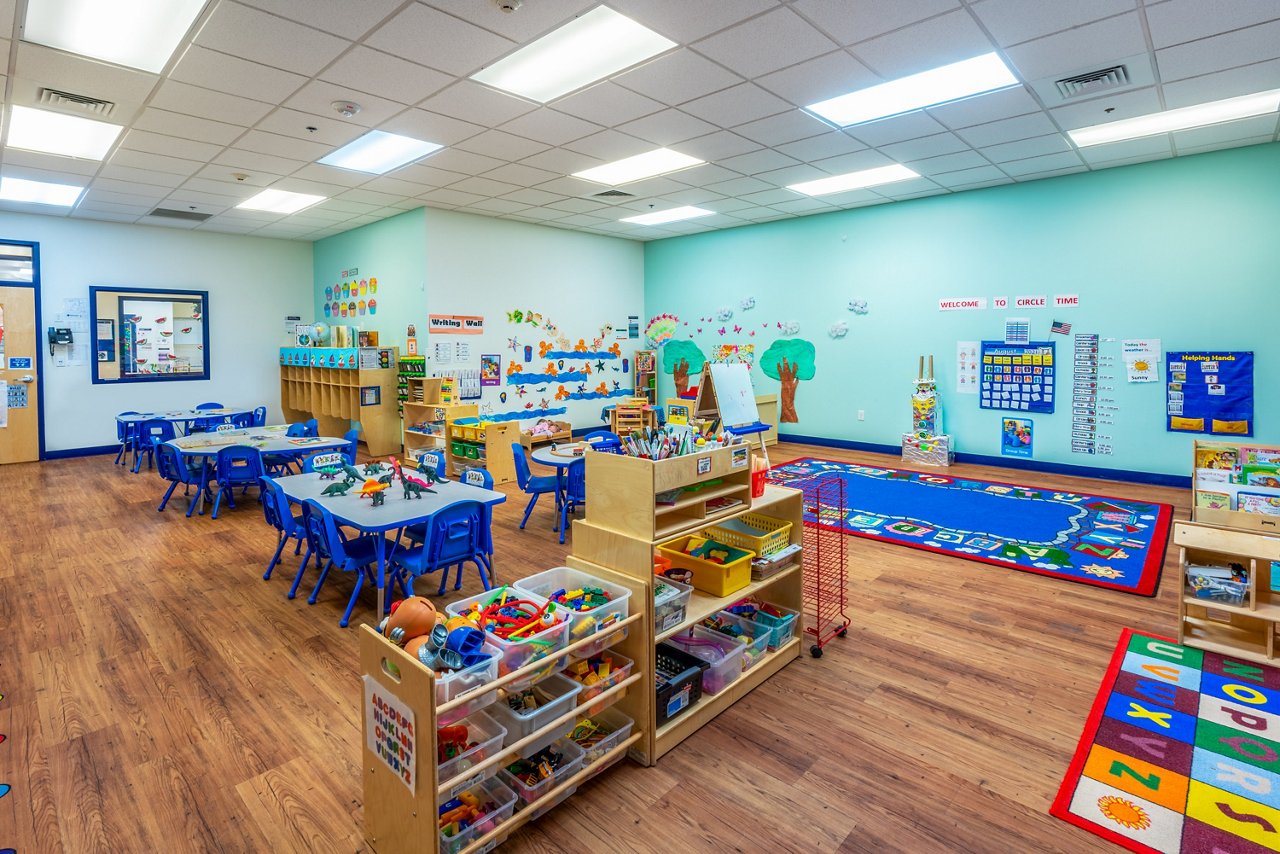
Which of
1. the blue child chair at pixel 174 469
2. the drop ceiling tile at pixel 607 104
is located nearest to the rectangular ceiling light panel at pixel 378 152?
the drop ceiling tile at pixel 607 104

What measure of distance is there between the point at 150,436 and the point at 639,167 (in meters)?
6.08

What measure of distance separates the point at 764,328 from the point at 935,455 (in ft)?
9.99

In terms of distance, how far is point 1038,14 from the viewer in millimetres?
3482

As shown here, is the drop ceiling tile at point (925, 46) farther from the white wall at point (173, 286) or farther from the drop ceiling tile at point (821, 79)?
the white wall at point (173, 286)

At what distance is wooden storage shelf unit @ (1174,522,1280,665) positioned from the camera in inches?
117

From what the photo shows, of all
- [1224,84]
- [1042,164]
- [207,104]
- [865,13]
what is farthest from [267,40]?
[1042,164]

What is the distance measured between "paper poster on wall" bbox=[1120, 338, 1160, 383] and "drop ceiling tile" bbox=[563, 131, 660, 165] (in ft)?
16.1

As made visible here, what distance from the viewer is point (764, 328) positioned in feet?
31.0

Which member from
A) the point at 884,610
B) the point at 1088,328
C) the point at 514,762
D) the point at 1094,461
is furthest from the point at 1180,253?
the point at 514,762

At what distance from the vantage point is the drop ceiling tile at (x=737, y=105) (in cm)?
450

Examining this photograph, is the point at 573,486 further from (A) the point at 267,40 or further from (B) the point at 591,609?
(A) the point at 267,40

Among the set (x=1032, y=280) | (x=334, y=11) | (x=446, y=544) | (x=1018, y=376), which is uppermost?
(x=334, y=11)

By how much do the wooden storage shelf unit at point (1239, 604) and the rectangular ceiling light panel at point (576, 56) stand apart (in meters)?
3.84

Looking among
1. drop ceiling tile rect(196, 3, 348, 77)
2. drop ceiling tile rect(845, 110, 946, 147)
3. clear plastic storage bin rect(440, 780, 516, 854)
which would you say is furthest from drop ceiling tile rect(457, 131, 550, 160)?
clear plastic storage bin rect(440, 780, 516, 854)
